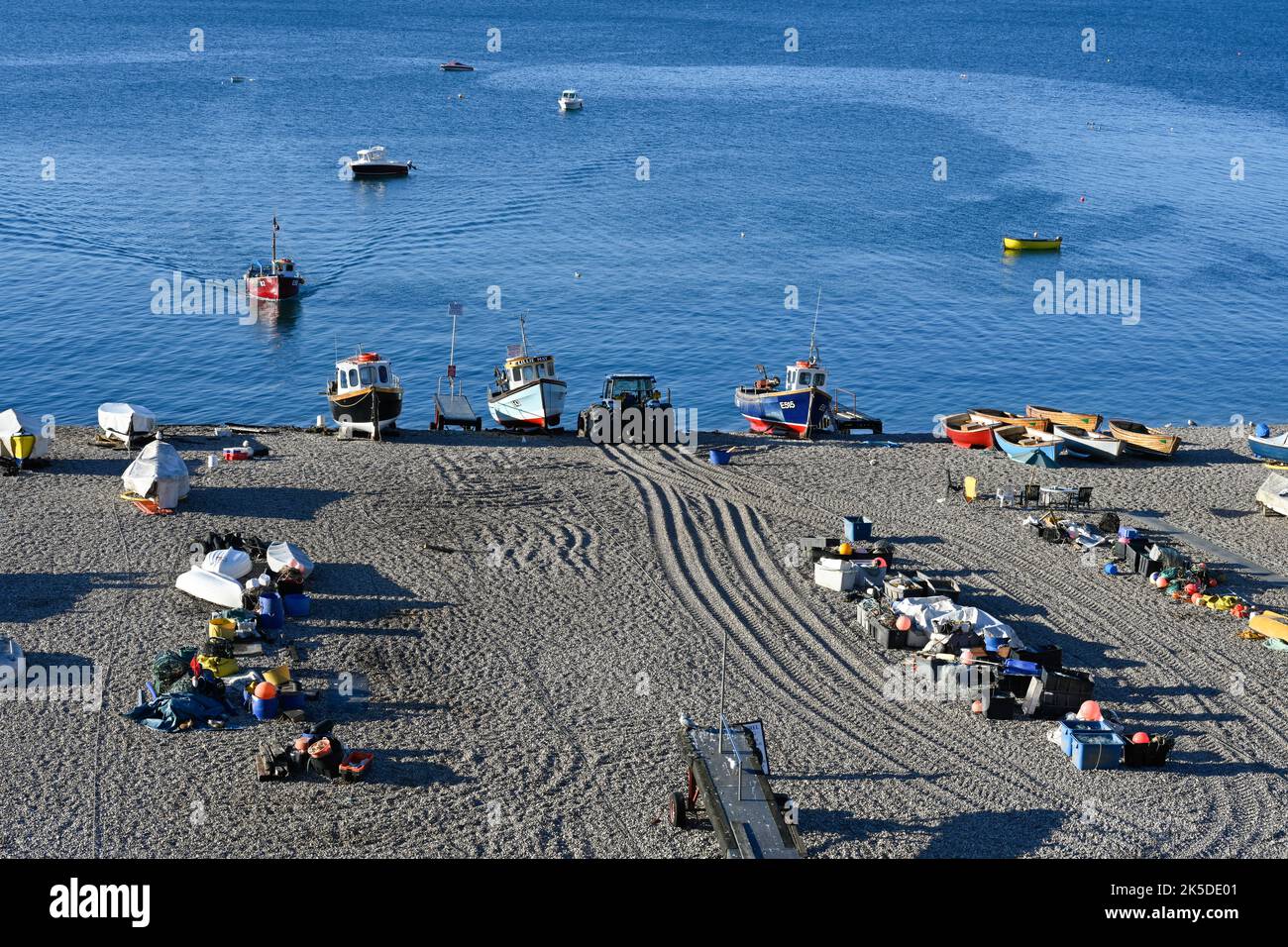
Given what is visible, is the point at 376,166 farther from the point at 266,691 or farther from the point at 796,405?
the point at 266,691

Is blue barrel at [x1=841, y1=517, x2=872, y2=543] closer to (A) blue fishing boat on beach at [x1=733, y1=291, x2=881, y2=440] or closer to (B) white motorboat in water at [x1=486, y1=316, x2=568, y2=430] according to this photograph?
(A) blue fishing boat on beach at [x1=733, y1=291, x2=881, y2=440]

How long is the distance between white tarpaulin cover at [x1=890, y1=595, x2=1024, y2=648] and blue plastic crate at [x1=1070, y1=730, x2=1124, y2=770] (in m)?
3.34

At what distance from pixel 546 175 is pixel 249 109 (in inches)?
1259

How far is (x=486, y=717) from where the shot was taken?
68.1 ft

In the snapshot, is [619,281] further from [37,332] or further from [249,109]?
[249,109]

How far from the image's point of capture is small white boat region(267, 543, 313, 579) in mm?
25000

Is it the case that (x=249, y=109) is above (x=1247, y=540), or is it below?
above

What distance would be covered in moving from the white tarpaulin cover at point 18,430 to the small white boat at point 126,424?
1864mm

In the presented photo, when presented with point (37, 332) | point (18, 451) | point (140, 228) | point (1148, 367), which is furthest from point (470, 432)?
point (140, 228)

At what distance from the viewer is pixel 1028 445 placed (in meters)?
35.4

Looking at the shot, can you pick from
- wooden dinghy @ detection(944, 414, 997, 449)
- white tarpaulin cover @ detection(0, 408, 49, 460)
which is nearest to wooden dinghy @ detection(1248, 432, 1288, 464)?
wooden dinghy @ detection(944, 414, 997, 449)

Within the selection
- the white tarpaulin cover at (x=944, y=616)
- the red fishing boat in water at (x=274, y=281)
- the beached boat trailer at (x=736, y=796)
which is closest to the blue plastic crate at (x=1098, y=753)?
the white tarpaulin cover at (x=944, y=616)

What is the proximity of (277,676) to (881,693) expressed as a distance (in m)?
9.49
